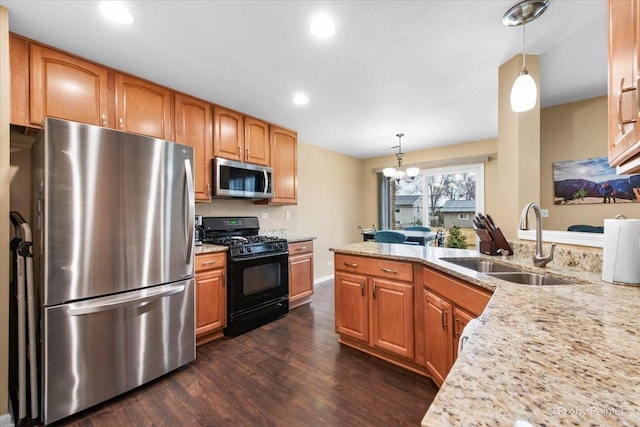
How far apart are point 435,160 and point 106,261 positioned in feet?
15.9

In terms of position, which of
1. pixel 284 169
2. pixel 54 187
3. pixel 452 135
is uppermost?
pixel 452 135

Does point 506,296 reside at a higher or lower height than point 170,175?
lower

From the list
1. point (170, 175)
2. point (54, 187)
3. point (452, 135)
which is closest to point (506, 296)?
point (170, 175)

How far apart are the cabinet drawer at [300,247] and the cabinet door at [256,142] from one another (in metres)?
1.10

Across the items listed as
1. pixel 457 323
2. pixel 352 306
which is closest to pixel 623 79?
pixel 457 323

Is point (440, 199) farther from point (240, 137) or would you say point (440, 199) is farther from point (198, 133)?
point (198, 133)

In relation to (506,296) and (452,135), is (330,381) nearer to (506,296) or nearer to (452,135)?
(506,296)

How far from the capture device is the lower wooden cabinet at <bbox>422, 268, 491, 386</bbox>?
1.49 metres

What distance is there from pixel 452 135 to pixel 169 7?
12.9 feet

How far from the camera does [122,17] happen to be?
164cm

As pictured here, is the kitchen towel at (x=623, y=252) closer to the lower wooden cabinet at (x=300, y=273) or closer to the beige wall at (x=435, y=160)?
the lower wooden cabinet at (x=300, y=273)

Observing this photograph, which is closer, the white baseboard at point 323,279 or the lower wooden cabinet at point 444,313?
the lower wooden cabinet at point 444,313

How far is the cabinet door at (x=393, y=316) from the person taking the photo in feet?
6.83

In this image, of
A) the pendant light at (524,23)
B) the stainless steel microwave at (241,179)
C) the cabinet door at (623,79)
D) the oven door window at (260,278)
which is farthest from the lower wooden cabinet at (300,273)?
the cabinet door at (623,79)
